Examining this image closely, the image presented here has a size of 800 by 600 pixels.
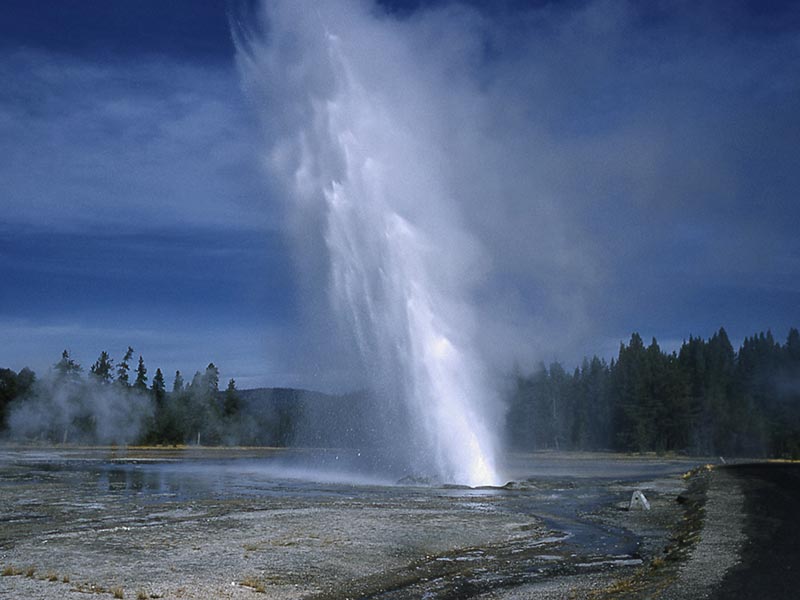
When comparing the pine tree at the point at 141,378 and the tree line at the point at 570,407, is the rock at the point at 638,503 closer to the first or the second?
the tree line at the point at 570,407

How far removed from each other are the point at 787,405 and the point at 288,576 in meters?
112

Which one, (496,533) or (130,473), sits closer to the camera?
(496,533)

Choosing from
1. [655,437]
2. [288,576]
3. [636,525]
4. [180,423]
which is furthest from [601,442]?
[288,576]

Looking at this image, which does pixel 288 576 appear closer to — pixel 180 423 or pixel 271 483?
pixel 271 483

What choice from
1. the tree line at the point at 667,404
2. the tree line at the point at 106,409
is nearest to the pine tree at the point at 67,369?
the tree line at the point at 106,409

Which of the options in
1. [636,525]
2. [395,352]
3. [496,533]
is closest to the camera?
[496,533]

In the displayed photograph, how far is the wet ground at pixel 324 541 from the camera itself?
16938mm

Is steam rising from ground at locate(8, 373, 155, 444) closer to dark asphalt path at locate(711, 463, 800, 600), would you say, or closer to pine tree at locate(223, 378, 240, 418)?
Answer: pine tree at locate(223, 378, 240, 418)

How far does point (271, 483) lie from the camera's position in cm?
5028

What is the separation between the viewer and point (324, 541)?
23.2 meters

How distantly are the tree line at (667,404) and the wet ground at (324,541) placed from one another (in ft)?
251

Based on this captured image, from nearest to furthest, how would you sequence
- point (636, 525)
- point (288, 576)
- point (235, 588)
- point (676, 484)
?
point (235, 588) → point (288, 576) → point (636, 525) → point (676, 484)

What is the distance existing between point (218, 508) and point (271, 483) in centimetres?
1813

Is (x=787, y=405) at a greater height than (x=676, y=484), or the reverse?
(x=787, y=405)
